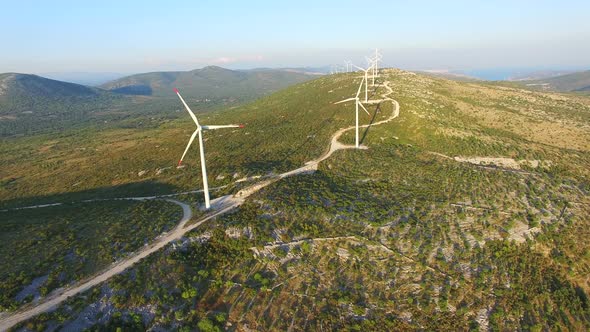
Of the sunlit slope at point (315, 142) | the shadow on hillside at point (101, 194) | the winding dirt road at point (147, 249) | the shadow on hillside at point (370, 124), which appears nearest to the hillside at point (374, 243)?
the shadow on hillside at point (101, 194)

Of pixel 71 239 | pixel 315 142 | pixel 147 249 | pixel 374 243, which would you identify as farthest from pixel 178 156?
pixel 374 243

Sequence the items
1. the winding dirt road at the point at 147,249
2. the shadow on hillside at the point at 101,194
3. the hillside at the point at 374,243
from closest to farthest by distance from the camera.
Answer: the winding dirt road at the point at 147,249 < the hillside at the point at 374,243 < the shadow on hillside at the point at 101,194

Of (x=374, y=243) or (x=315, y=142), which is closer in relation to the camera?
(x=374, y=243)

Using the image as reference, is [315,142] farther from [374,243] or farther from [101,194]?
[101,194]

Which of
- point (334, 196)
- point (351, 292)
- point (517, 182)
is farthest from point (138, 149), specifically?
point (517, 182)

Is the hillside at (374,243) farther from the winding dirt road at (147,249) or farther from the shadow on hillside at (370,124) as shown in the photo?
the shadow on hillside at (370,124)

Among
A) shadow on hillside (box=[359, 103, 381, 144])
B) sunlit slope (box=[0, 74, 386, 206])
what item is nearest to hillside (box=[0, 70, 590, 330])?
sunlit slope (box=[0, 74, 386, 206])
